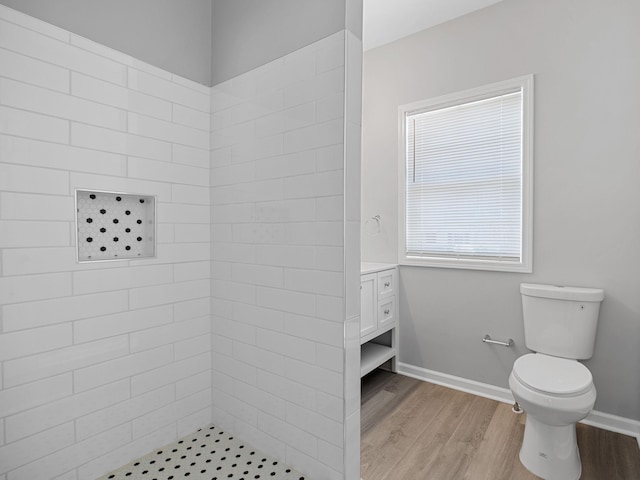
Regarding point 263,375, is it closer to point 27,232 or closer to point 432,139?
point 27,232

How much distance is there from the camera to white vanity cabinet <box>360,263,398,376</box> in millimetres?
2445

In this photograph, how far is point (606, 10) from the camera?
6.67ft

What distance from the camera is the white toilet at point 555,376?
5.37 feet

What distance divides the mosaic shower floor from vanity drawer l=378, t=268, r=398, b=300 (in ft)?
4.68

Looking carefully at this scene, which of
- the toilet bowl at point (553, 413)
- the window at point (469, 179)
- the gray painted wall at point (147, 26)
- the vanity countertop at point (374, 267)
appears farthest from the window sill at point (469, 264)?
the gray painted wall at point (147, 26)

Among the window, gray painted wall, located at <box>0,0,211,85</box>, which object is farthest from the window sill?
gray painted wall, located at <box>0,0,211,85</box>

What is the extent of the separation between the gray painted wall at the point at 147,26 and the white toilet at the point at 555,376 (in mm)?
2204

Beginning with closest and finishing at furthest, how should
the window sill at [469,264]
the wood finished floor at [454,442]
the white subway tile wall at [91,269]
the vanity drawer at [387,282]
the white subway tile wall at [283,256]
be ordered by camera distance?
1. the white subway tile wall at [91,269]
2. the white subway tile wall at [283,256]
3. the wood finished floor at [454,442]
4. the window sill at [469,264]
5. the vanity drawer at [387,282]

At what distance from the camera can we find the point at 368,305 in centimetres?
247

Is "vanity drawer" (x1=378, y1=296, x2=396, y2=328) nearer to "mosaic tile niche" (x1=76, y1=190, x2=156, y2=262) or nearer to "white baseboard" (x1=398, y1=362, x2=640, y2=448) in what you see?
"white baseboard" (x1=398, y1=362, x2=640, y2=448)

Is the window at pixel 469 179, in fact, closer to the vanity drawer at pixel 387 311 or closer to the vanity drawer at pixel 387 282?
the vanity drawer at pixel 387 282

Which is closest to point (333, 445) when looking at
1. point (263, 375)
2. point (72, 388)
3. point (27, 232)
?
point (263, 375)

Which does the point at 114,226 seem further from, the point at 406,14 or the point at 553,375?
the point at 406,14

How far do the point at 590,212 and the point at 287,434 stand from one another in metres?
2.11
